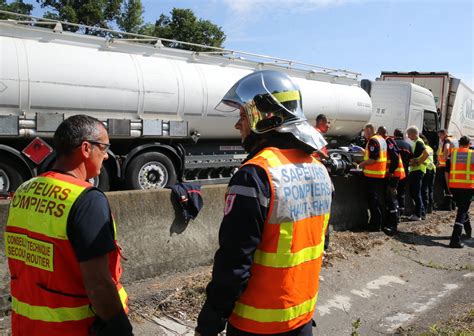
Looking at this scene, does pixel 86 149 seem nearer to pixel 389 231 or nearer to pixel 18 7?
pixel 389 231

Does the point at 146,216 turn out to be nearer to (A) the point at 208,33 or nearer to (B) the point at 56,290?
(B) the point at 56,290

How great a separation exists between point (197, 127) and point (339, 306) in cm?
595

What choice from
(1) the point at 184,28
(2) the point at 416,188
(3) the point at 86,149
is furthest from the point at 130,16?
(3) the point at 86,149

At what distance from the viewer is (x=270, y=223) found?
1873mm

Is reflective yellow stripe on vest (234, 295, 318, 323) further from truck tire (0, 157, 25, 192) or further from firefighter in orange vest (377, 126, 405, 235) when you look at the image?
truck tire (0, 157, 25, 192)

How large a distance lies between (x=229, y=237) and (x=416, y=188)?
27.2 ft

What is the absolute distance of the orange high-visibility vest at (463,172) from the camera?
7.52m

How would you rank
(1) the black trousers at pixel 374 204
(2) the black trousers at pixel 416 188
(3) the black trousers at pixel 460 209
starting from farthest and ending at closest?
1. (2) the black trousers at pixel 416 188
2. (1) the black trousers at pixel 374 204
3. (3) the black trousers at pixel 460 209

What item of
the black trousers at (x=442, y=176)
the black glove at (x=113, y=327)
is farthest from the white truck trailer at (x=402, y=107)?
the black glove at (x=113, y=327)

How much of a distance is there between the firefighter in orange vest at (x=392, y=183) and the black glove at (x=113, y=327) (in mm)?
6509

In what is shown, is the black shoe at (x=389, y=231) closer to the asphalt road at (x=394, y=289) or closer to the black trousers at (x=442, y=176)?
the asphalt road at (x=394, y=289)

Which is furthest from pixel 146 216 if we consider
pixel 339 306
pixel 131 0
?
pixel 131 0

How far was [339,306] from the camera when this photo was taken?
470cm

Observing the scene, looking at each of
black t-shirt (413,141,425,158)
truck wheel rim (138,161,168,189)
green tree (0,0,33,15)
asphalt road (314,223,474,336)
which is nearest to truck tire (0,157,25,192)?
truck wheel rim (138,161,168,189)
